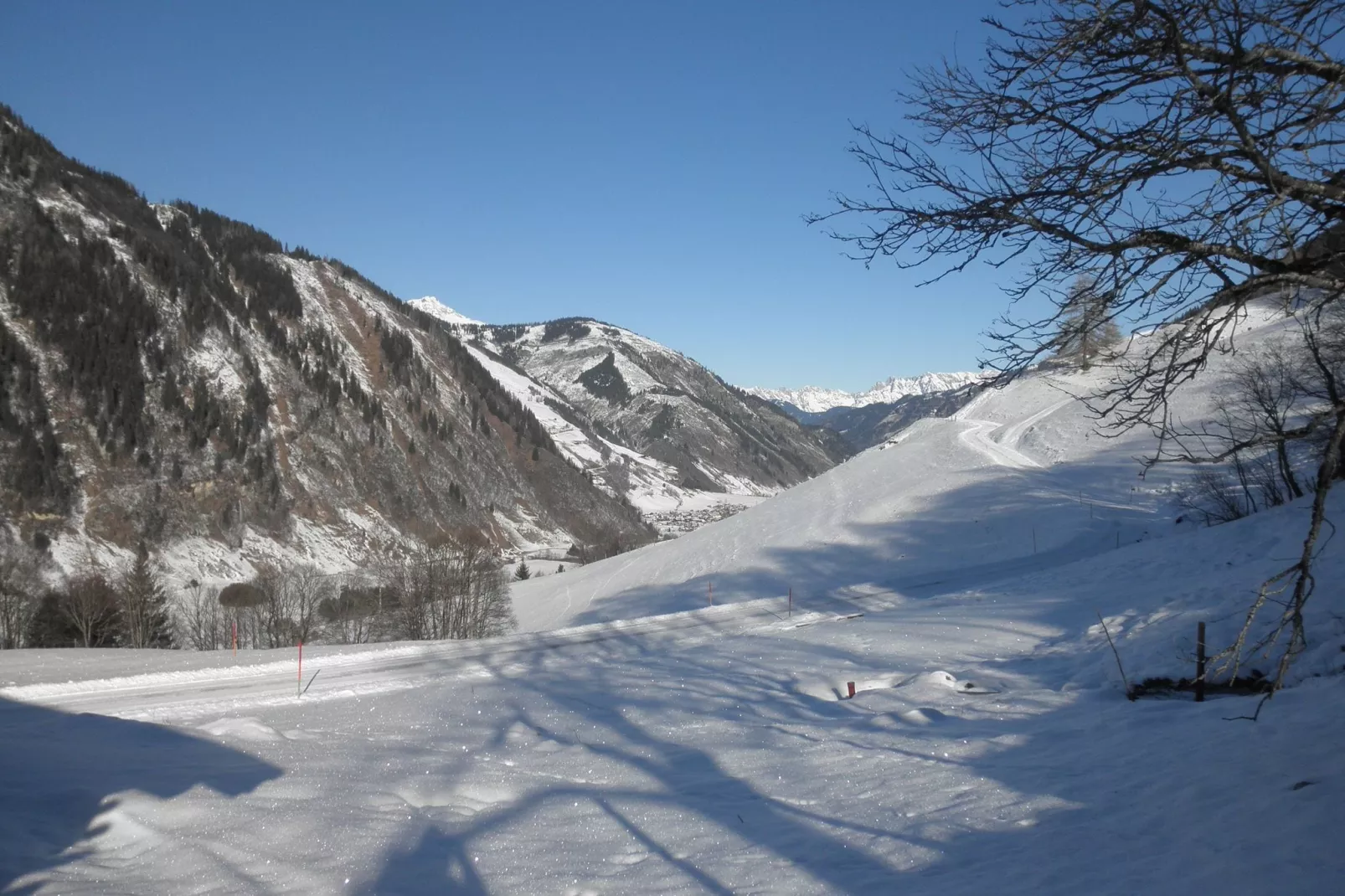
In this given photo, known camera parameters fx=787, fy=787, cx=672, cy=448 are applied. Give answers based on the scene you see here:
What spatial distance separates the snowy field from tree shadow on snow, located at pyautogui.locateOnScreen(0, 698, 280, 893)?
4 centimetres

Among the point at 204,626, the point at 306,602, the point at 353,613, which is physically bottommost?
the point at 353,613

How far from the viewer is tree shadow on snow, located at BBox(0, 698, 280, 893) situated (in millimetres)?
5801

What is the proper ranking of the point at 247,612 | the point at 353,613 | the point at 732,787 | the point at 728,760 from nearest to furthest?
the point at 732,787
the point at 728,760
the point at 353,613
the point at 247,612

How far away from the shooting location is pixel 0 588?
A: 35156 millimetres

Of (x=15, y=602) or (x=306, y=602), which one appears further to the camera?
(x=306, y=602)

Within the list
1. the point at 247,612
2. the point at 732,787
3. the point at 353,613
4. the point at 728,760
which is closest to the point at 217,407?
the point at 247,612

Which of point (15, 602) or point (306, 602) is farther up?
point (15, 602)

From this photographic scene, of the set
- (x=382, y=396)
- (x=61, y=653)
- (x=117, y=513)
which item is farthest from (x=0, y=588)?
(x=382, y=396)

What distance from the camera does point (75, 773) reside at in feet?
24.7

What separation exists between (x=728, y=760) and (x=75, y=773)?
22.1 feet

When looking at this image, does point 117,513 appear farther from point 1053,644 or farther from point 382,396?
point 1053,644

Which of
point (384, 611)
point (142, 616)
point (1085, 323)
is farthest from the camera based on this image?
point (384, 611)

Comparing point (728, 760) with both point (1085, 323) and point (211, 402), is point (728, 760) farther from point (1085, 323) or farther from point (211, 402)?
point (211, 402)

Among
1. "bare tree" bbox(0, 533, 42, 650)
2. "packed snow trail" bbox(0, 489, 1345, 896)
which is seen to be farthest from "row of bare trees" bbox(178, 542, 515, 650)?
"packed snow trail" bbox(0, 489, 1345, 896)
